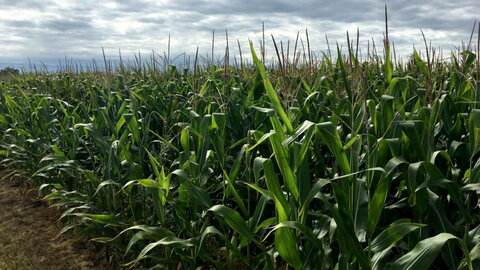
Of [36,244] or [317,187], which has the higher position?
[317,187]

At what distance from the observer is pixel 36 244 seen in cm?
362

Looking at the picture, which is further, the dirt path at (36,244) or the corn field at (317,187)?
the dirt path at (36,244)

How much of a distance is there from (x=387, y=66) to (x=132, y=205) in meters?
1.83

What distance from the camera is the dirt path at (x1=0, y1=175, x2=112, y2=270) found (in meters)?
3.24

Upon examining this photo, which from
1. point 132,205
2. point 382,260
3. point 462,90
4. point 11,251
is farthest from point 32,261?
point 462,90

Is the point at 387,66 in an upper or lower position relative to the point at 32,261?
upper

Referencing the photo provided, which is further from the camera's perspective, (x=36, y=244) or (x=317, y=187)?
(x=36, y=244)

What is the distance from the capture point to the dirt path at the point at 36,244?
324cm

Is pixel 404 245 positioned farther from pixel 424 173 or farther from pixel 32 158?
pixel 32 158

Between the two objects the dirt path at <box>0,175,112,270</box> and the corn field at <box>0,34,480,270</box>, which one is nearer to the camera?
the corn field at <box>0,34,480,270</box>

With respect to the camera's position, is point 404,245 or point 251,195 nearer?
point 404,245

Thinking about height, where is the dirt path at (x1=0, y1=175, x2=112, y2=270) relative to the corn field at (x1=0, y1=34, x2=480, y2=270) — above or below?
below

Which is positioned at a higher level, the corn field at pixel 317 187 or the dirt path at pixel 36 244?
the corn field at pixel 317 187

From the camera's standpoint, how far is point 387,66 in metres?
2.61
